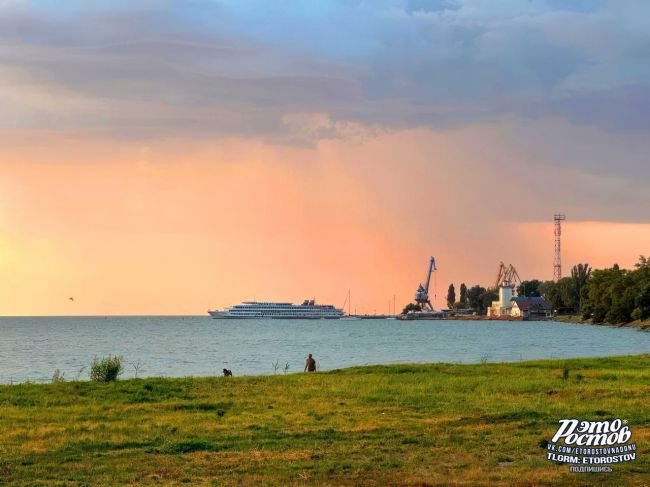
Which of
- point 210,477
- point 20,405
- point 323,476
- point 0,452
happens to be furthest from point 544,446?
point 20,405

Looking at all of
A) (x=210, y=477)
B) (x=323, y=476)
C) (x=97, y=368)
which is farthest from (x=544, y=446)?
(x=97, y=368)

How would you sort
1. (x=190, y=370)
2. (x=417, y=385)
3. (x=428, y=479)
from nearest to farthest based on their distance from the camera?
(x=428, y=479) < (x=417, y=385) < (x=190, y=370)

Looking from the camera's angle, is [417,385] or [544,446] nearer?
[544,446]

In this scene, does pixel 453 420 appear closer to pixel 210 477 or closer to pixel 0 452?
pixel 210 477

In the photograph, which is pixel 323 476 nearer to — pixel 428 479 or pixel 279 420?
→ pixel 428 479

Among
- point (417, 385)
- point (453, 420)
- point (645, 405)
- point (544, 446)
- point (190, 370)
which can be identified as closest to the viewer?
point (544, 446)

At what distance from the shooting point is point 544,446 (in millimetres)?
18062

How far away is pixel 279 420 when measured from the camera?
22.6 m

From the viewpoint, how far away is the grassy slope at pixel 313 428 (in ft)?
51.8

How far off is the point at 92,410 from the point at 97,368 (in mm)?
9125

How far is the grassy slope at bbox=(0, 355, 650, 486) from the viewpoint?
15.8 meters

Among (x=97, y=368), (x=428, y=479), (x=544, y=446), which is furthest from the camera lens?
(x=97, y=368)

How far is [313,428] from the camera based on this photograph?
2105 centimetres

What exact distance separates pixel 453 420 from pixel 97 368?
1716cm
